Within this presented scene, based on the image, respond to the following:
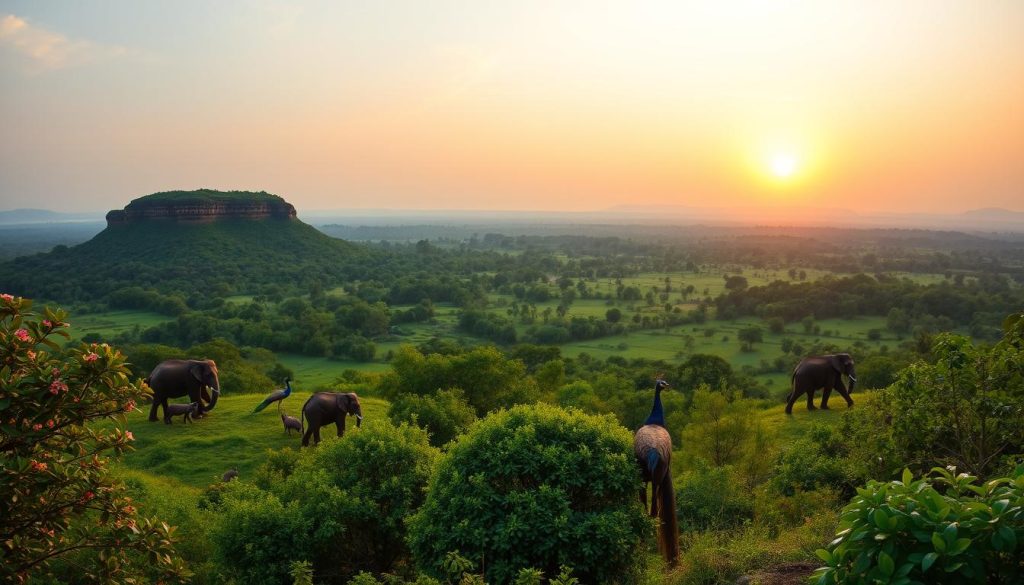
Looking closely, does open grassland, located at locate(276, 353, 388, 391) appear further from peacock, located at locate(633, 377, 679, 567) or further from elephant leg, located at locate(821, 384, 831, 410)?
peacock, located at locate(633, 377, 679, 567)

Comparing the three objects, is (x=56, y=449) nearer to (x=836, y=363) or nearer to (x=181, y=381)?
(x=181, y=381)

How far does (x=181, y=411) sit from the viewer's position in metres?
24.5

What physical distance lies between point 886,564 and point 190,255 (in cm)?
12624

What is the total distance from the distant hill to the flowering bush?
103m

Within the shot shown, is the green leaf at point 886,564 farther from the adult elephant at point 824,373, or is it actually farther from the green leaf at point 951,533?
the adult elephant at point 824,373

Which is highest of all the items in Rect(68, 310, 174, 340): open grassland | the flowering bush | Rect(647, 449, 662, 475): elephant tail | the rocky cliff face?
the rocky cliff face

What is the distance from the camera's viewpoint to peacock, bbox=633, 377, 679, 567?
12.0 m

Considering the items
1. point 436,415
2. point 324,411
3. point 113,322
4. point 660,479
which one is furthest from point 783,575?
point 113,322

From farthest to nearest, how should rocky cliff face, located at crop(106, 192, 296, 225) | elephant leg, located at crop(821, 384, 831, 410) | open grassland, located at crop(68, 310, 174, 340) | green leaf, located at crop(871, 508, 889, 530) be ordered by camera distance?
rocky cliff face, located at crop(106, 192, 296, 225), open grassland, located at crop(68, 310, 174, 340), elephant leg, located at crop(821, 384, 831, 410), green leaf, located at crop(871, 508, 889, 530)

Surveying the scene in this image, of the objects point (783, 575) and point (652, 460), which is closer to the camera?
point (783, 575)

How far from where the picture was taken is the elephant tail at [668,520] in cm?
1270

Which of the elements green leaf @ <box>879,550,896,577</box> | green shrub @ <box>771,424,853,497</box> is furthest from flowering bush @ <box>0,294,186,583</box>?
green shrub @ <box>771,424,853,497</box>

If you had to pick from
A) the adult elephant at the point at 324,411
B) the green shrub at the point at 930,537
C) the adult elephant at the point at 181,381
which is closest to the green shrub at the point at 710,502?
the green shrub at the point at 930,537

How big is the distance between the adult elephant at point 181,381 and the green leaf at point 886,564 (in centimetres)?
2519
